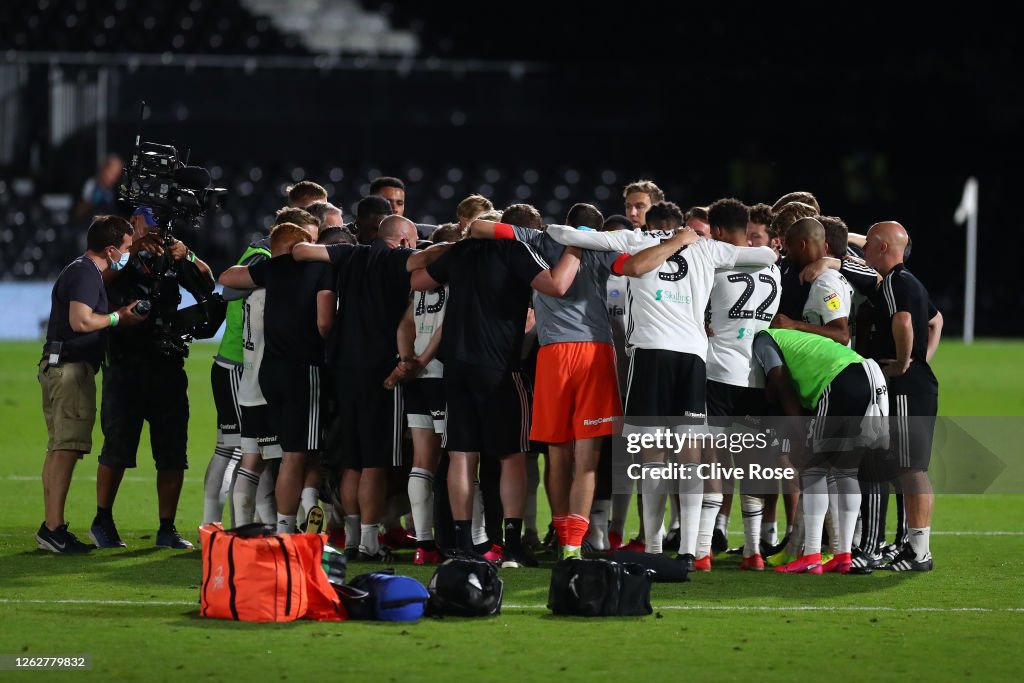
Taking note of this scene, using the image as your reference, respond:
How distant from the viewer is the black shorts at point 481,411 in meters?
7.84

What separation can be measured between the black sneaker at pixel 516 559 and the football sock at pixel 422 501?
0.45 m

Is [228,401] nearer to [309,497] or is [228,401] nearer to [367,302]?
[309,497]

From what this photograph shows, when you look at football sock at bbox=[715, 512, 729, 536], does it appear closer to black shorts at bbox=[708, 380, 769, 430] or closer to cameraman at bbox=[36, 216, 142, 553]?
black shorts at bbox=[708, 380, 769, 430]

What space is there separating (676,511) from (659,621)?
2675mm

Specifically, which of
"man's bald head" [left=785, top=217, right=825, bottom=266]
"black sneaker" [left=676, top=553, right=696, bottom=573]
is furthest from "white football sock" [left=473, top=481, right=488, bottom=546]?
"man's bald head" [left=785, top=217, right=825, bottom=266]

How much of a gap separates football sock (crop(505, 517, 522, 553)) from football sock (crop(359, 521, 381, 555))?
29.2 inches

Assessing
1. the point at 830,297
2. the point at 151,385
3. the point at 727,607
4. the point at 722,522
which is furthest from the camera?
the point at 722,522

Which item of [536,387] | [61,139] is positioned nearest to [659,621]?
[536,387]

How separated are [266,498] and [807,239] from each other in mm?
3355

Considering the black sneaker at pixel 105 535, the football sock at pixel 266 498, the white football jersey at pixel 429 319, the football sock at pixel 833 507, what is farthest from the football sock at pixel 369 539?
the football sock at pixel 833 507

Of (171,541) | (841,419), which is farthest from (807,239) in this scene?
(171,541)

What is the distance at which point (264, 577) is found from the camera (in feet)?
20.6

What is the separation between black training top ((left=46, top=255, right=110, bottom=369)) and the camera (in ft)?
27.4

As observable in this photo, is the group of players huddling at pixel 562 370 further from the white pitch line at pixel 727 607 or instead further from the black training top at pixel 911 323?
the white pitch line at pixel 727 607
